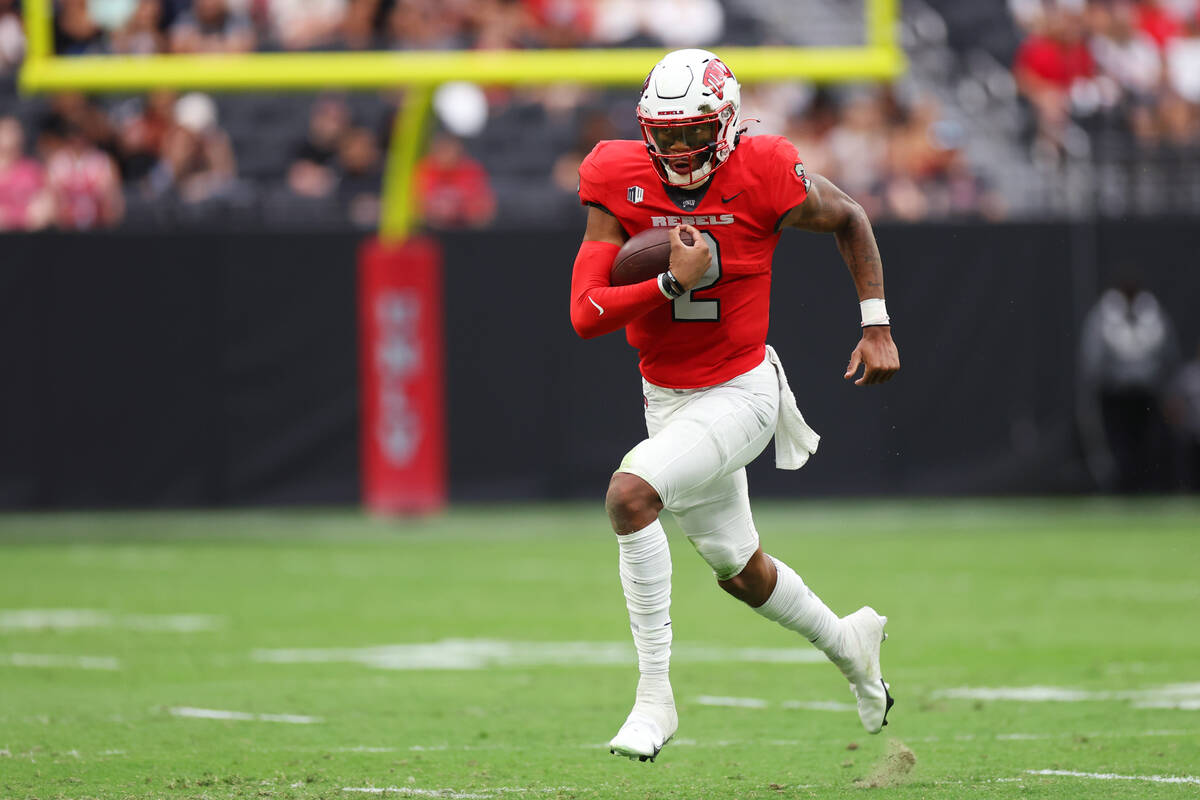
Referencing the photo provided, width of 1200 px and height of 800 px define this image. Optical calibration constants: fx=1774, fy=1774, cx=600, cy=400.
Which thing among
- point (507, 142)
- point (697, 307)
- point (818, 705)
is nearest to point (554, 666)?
point (818, 705)

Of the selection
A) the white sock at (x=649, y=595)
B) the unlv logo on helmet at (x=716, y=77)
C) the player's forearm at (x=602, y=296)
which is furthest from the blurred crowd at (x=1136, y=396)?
the white sock at (x=649, y=595)

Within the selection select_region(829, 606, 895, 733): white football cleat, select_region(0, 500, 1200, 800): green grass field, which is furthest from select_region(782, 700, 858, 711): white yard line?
select_region(829, 606, 895, 733): white football cleat

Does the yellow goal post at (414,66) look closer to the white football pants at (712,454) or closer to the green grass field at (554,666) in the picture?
the green grass field at (554,666)

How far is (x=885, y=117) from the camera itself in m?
13.6

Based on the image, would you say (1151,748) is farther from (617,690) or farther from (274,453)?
(274,453)

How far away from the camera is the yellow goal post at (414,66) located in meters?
10.5

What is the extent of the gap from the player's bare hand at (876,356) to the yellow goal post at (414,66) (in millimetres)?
5707

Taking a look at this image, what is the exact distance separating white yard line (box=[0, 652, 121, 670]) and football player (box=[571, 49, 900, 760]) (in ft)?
9.93

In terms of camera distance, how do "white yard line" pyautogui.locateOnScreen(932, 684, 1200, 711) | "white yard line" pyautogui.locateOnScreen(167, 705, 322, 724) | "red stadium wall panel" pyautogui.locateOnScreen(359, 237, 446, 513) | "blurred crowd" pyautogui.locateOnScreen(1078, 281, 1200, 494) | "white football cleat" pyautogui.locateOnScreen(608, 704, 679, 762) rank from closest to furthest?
"white football cleat" pyautogui.locateOnScreen(608, 704, 679, 762) < "white yard line" pyautogui.locateOnScreen(167, 705, 322, 724) < "white yard line" pyautogui.locateOnScreen(932, 684, 1200, 711) < "red stadium wall panel" pyautogui.locateOnScreen(359, 237, 446, 513) < "blurred crowd" pyautogui.locateOnScreen(1078, 281, 1200, 494)

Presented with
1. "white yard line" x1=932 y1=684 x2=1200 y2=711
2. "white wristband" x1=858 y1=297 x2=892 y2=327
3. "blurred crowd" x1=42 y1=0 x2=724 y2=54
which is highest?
"blurred crowd" x1=42 y1=0 x2=724 y2=54

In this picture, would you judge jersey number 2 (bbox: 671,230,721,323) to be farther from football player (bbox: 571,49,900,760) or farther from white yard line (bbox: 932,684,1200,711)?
white yard line (bbox: 932,684,1200,711)

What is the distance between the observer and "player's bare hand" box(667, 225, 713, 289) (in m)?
4.74

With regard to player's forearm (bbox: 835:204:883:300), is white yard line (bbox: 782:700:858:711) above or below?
below

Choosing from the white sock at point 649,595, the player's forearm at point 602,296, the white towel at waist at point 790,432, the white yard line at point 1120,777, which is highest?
the player's forearm at point 602,296
